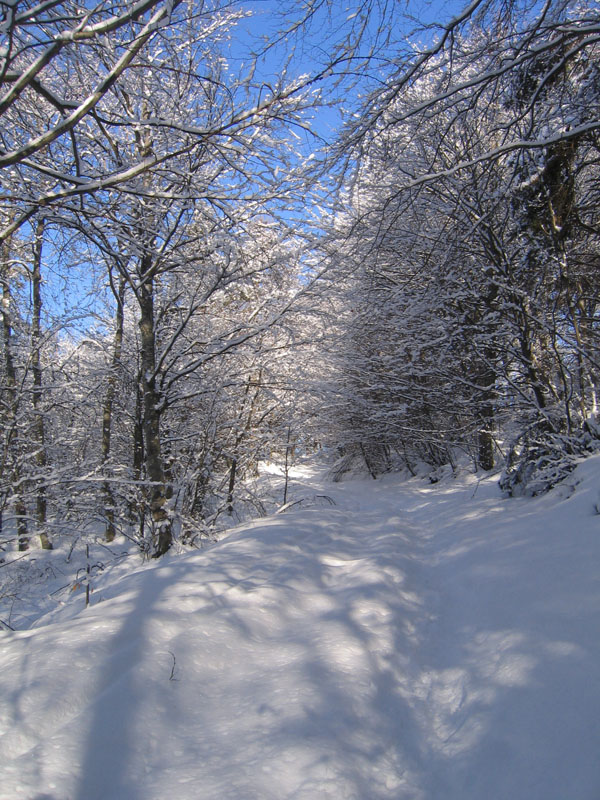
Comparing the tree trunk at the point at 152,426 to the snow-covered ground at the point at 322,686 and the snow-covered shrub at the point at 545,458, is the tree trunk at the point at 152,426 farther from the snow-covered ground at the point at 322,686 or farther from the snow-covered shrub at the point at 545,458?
the snow-covered shrub at the point at 545,458

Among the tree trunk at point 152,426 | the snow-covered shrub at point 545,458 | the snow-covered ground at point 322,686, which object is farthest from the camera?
the tree trunk at point 152,426

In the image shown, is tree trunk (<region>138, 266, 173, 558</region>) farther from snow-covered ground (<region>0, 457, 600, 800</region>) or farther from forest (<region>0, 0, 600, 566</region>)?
snow-covered ground (<region>0, 457, 600, 800</region>)

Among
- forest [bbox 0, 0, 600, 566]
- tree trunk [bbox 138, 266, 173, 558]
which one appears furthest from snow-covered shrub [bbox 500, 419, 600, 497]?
tree trunk [bbox 138, 266, 173, 558]

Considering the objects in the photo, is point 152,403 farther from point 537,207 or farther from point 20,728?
point 537,207

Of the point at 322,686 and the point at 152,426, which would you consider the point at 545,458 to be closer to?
the point at 322,686

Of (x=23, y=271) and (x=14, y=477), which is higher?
(x=23, y=271)

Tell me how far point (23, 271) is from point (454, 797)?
31.6 ft

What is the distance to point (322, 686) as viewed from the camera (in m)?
2.03

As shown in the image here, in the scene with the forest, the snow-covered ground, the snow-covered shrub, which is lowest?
the snow-covered ground

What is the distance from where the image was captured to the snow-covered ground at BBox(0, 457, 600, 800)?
4.91ft

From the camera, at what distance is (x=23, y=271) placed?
319 inches

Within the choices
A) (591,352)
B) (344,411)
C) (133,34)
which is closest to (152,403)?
(133,34)

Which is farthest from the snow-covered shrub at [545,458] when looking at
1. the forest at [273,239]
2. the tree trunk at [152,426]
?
the tree trunk at [152,426]

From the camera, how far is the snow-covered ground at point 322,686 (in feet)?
4.91
